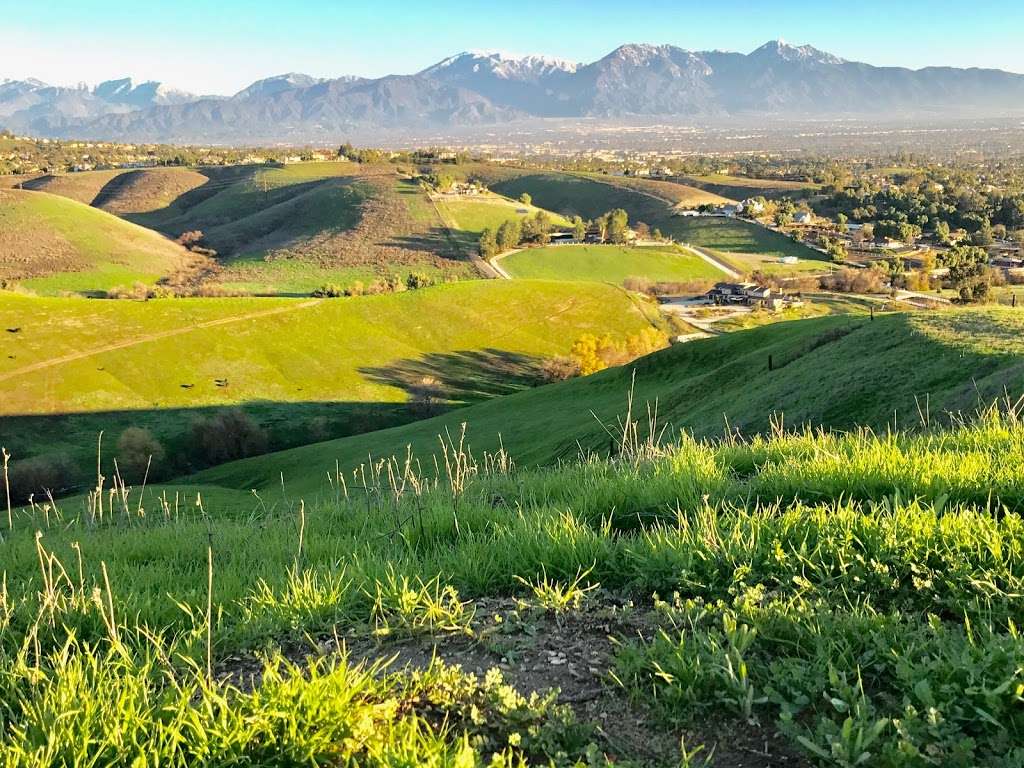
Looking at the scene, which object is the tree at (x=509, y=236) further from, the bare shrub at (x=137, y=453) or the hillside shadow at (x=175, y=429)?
the bare shrub at (x=137, y=453)

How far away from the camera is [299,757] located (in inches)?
122

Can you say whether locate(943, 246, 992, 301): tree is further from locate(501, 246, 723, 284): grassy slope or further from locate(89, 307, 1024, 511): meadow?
locate(501, 246, 723, 284): grassy slope

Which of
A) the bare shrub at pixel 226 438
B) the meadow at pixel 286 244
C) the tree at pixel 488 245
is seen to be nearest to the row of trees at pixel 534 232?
the tree at pixel 488 245

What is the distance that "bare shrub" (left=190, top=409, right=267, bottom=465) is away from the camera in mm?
63188

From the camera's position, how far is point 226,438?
63.6 m

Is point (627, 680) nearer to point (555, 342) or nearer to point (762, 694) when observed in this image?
point (762, 694)

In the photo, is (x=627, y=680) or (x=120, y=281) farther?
(x=120, y=281)

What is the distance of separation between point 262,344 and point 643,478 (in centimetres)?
8757

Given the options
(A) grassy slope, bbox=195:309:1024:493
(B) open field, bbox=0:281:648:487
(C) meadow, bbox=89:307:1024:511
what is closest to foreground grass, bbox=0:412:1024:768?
(C) meadow, bbox=89:307:1024:511

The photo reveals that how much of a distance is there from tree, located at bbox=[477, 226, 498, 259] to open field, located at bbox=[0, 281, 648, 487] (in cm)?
3187

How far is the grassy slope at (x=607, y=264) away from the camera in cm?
13100

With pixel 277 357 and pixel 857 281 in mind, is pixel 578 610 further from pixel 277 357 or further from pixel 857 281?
pixel 857 281

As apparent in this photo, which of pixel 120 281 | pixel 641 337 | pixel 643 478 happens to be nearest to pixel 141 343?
pixel 120 281

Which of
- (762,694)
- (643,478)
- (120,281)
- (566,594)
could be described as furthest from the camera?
(120,281)
